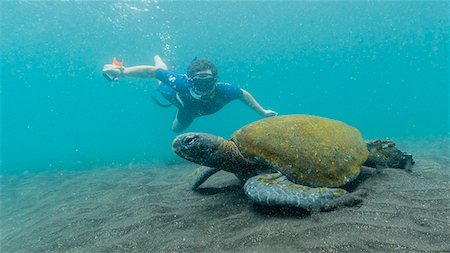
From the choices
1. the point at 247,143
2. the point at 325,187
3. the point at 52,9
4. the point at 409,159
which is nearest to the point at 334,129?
the point at 325,187

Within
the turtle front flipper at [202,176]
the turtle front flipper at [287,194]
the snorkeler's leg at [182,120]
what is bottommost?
the turtle front flipper at [287,194]

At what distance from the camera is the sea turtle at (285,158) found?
2889 millimetres

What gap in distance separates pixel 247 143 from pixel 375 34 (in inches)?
3733

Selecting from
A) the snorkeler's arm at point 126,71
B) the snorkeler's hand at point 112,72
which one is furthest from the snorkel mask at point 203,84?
the snorkeler's hand at point 112,72

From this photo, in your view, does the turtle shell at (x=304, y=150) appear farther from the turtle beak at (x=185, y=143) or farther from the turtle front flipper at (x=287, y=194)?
the turtle beak at (x=185, y=143)

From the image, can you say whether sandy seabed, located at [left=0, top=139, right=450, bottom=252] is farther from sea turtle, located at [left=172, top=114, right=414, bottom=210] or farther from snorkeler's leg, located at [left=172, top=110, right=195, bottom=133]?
snorkeler's leg, located at [left=172, top=110, right=195, bottom=133]

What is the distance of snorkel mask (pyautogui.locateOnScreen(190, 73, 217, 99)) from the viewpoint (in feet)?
23.6

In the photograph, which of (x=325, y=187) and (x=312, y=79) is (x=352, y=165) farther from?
(x=312, y=79)

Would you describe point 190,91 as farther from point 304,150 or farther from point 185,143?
point 304,150

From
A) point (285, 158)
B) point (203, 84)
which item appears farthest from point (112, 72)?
point (285, 158)

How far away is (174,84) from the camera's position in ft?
26.3

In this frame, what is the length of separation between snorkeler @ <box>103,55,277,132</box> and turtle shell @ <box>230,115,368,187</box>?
360 cm

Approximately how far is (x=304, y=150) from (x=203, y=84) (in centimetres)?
461

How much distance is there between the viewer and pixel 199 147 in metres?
3.27
